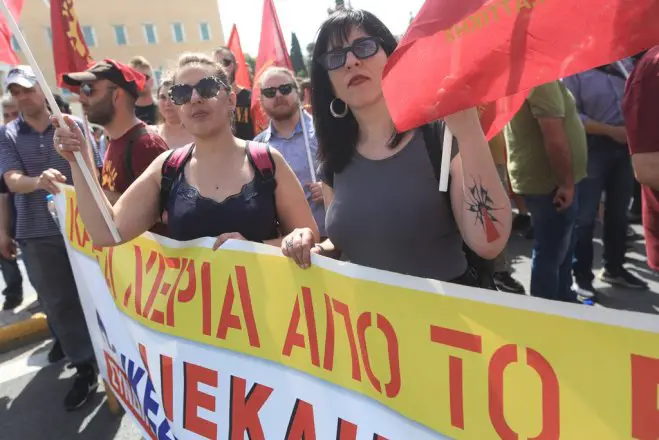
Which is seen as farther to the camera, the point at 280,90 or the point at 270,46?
the point at 270,46

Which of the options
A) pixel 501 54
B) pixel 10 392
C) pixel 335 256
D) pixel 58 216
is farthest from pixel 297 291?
pixel 10 392

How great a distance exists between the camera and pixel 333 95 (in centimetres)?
177

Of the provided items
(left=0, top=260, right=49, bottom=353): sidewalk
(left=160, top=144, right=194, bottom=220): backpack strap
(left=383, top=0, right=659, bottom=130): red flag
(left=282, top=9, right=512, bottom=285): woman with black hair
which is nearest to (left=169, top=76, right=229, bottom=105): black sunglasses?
(left=160, top=144, right=194, bottom=220): backpack strap

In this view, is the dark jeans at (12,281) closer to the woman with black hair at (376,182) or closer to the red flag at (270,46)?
the red flag at (270,46)

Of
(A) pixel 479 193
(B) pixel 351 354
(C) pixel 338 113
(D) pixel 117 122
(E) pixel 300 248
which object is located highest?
(D) pixel 117 122

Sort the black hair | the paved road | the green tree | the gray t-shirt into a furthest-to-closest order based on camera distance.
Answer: the green tree, the paved road, the black hair, the gray t-shirt

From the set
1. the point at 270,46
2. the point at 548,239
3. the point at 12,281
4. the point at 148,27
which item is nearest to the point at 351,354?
the point at 548,239

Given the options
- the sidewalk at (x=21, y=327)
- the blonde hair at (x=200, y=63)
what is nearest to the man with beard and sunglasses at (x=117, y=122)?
the blonde hair at (x=200, y=63)

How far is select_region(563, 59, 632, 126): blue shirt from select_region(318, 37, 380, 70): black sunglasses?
251 cm

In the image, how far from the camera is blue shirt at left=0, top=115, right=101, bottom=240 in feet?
10.4

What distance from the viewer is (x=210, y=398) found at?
169 centimetres

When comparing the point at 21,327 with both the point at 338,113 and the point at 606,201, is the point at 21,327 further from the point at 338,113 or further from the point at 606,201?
the point at 606,201

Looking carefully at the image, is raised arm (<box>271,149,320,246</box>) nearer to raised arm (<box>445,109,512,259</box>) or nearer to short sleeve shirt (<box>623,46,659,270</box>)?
raised arm (<box>445,109,512,259</box>)

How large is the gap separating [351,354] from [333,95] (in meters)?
0.89
